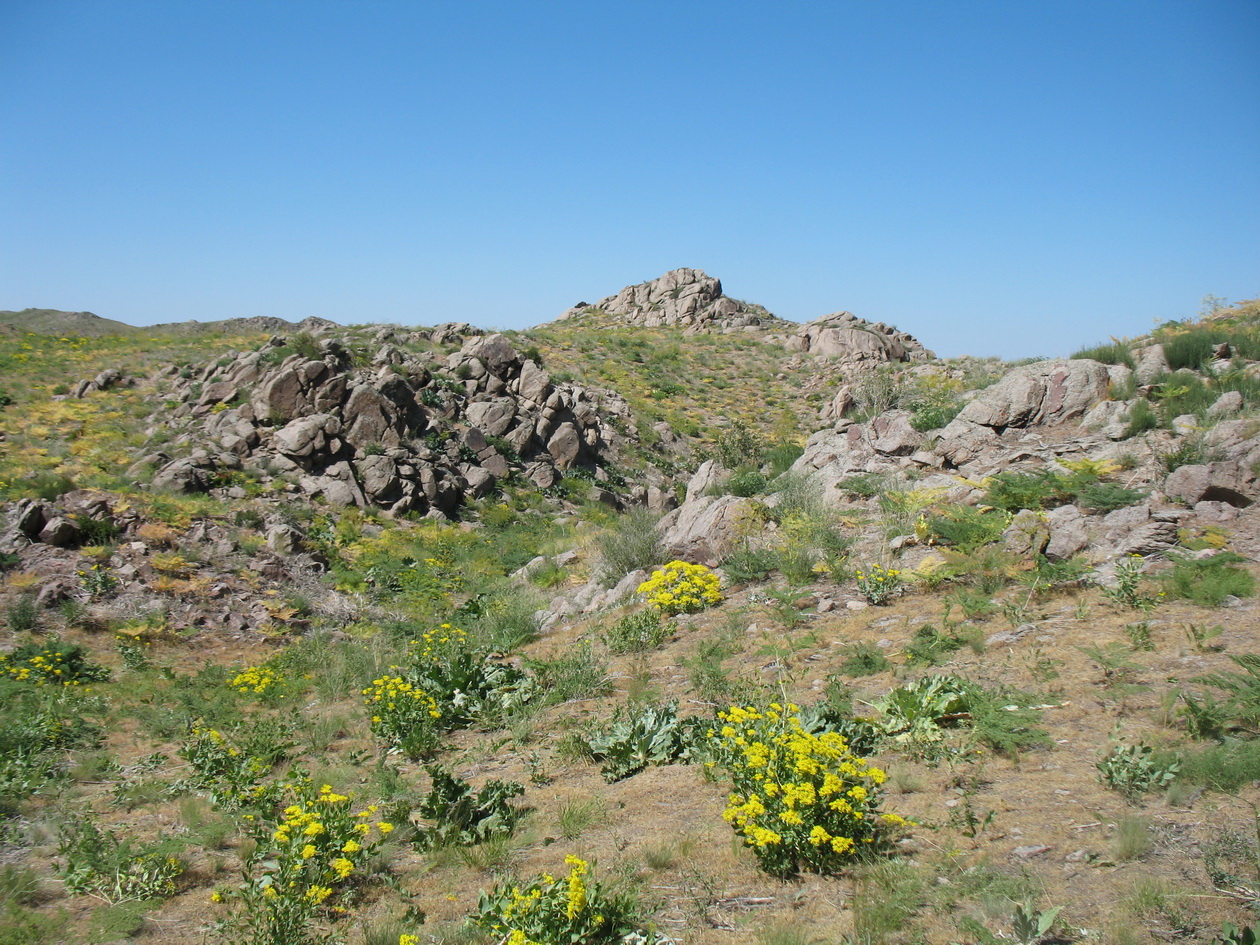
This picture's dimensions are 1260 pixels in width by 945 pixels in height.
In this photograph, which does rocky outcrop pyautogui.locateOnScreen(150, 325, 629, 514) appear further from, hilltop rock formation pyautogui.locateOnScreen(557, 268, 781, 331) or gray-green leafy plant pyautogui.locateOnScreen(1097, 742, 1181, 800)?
hilltop rock formation pyautogui.locateOnScreen(557, 268, 781, 331)

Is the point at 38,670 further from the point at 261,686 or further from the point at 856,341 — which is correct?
the point at 856,341

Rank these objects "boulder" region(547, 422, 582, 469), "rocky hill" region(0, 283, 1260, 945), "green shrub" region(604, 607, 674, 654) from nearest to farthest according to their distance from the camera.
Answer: "rocky hill" region(0, 283, 1260, 945)
"green shrub" region(604, 607, 674, 654)
"boulder" region(547, 422, 582, 469)

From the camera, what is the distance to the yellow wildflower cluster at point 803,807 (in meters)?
3.50

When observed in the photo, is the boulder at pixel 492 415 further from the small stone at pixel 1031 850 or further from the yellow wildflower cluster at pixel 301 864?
the small stone at pixel 1031 850

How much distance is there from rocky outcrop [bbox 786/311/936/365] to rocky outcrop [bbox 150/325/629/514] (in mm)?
14901

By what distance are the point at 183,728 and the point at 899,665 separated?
6.68 m

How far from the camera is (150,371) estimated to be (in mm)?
18547

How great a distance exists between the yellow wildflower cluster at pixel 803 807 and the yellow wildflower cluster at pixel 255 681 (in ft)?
18.9

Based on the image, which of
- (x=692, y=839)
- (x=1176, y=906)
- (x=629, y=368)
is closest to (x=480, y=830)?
(x=692, y=839)

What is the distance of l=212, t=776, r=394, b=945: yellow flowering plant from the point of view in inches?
139

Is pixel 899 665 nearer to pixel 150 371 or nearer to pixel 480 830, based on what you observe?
pixel 480 830

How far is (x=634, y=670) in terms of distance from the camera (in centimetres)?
715

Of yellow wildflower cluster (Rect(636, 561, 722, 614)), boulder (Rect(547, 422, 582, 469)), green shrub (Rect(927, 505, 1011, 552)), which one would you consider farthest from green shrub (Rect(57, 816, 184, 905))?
boulder (Rect(547, 422, 582, 469))

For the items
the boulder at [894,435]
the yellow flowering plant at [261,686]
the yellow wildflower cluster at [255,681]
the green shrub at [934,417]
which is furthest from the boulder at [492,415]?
the yellow flowering plant at [261,686]
